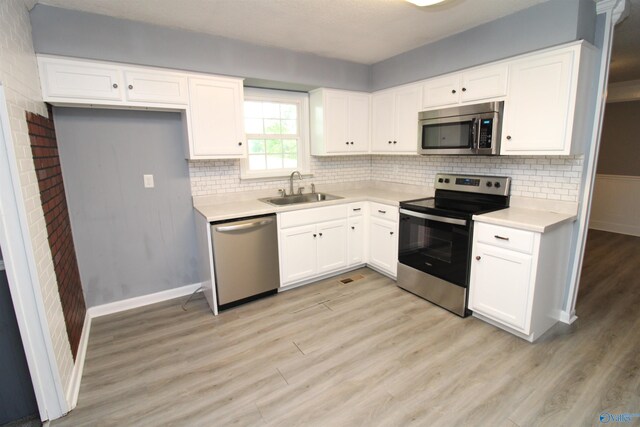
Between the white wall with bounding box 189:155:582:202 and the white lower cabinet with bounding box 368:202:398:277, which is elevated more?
the white wall with bounding box 189:155:582:202

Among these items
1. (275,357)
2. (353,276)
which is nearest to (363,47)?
(353,276)

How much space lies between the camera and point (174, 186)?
122 inches

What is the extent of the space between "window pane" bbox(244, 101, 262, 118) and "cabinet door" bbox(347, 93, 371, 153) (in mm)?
1073

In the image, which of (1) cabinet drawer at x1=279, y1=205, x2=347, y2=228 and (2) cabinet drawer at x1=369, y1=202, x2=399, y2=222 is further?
(2) cabinet drawer at x1=369, y1=202, x2=399, y2=222

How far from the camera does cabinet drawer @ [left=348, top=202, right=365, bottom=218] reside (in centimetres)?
356

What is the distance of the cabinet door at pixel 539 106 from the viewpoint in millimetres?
2244

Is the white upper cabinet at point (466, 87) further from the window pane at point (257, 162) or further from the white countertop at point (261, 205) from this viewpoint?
the window pane at point (257, 162)

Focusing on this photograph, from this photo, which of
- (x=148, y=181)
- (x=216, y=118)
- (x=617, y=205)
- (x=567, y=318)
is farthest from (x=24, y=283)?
(x=617, y=205)

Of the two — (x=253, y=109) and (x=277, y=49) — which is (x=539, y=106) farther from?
(x=253, y=109)

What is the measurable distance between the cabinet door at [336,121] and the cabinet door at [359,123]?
60mm

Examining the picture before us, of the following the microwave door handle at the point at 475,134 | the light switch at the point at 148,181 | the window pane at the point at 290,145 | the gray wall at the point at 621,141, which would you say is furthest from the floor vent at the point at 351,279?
the gray wall at the point at 621,141

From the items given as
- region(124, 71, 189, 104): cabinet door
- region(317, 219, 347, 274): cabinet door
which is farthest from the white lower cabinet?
region(124, 71, 189, 104): cabinet door

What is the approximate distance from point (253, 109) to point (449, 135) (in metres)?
2.09

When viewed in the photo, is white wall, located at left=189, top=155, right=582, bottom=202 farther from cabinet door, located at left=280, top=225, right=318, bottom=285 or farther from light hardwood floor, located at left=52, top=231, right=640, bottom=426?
light hardwood floor, located at left=52, top=231, right=640, bottom=426
